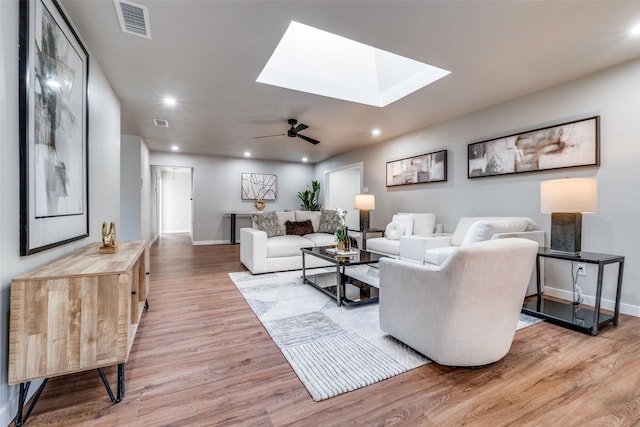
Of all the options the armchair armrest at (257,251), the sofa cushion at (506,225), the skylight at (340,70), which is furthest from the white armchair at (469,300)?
the armchair armrest at (257,251)

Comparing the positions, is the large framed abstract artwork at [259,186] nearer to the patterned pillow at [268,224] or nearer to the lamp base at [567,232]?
the patterned pillow at [268,224]

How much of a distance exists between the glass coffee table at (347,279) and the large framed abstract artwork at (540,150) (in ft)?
6.52

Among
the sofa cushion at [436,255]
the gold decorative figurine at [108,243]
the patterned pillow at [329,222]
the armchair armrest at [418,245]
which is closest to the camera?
the gold decorative figurine at [108,243]

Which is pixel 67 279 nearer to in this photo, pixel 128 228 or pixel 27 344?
pixel 27 344

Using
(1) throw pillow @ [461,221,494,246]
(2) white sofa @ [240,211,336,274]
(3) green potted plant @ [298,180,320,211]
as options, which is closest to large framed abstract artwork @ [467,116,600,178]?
(1) throw pillow @ [461,221,494,246]

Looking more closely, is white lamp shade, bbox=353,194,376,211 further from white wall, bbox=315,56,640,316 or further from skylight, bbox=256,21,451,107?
skylight, bbox=256,21,451,107

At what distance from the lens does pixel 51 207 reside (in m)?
1.62

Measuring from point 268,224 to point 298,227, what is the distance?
55 cm

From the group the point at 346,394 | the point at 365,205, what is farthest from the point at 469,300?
the point at 365,205

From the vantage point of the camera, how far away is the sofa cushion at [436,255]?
10.7 ft

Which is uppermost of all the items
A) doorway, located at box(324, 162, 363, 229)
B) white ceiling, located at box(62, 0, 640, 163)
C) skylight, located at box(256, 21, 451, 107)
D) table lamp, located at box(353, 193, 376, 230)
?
skylight, located at box(256, 21, 451, 107)

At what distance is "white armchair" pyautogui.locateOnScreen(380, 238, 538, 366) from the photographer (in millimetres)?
1512

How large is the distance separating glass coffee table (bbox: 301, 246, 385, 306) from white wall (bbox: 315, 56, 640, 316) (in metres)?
1.75

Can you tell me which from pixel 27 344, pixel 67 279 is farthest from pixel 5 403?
pixel 67 279
